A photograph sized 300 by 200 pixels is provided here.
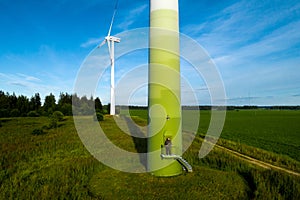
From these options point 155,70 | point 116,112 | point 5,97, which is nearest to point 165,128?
point 155,70

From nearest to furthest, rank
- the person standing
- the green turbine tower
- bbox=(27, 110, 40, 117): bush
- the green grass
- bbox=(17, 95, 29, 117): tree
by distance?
the person standing, the green turbine tower, the green grass, bbox=(27, 110, 40, 117): bush, bbox=(17, 95, 29, 117): tree

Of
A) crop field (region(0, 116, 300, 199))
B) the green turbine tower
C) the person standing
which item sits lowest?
crop field (region(0, 116, 300, 199))

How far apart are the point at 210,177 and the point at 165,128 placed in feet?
7.67

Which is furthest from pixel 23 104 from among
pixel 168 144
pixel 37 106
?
pixel 168 144

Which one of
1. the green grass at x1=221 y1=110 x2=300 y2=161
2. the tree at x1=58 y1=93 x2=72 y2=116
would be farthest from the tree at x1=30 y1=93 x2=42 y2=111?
the green grass at x1=221 y1=110 x2=300 y2=161

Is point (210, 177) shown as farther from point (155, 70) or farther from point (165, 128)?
point (155, 70)

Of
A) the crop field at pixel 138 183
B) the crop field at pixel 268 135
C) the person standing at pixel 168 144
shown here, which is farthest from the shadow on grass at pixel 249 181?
the crop field at pixel 268 135

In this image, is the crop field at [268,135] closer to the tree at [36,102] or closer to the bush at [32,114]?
the bush at [32,114]

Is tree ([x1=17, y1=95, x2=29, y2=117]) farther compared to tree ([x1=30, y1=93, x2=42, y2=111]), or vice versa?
tree ([x1=30, y1=93, x2=42, y2=111])

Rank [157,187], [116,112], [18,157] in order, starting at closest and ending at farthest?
[157,187] → [18,157] → [116,112]

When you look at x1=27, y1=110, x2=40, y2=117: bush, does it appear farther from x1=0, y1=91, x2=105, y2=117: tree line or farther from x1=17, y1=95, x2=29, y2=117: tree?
x1=17, y1=95, x2=29, y2=117: tree

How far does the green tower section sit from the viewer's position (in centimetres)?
834

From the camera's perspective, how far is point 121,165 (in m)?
9.95

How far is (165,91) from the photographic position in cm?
834
